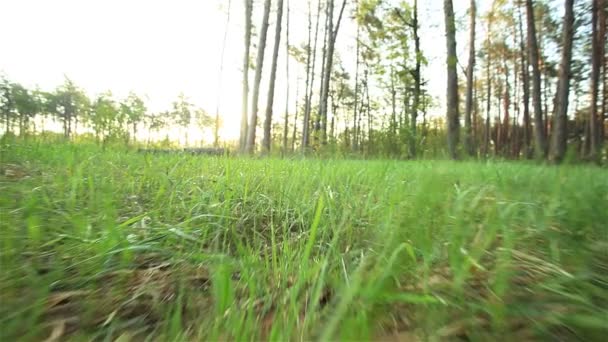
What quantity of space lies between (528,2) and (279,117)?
31.4m

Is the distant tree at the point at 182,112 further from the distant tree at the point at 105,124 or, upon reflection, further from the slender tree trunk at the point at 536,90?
the slender tree trunk at the point at 536,90

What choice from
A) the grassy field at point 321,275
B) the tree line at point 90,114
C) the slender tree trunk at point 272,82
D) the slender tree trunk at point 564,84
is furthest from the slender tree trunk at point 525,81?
the grassy field at point 321,275

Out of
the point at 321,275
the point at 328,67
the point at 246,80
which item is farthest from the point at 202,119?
the point at 321,275

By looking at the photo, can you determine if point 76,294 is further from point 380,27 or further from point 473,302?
point 380,27

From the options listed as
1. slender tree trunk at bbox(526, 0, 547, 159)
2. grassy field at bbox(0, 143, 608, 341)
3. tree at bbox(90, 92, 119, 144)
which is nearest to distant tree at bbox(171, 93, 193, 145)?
tree at bbox(90, 92, 119, 144)

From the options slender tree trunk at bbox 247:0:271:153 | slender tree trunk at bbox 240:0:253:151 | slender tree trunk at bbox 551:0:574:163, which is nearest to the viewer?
slender tree trunk at bbox 551:0:574:163

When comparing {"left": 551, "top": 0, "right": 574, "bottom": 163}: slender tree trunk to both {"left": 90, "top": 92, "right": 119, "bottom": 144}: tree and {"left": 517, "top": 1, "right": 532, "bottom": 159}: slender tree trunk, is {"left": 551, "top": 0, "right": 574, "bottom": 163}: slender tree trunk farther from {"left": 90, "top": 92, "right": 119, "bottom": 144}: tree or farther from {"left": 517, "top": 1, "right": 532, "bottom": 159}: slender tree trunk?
{"left": 517, "top": 1, "right": 532, "bottom": 159}: slender tree trunk

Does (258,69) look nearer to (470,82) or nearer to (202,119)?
(470,82)

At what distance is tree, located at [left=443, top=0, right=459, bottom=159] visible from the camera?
761cm

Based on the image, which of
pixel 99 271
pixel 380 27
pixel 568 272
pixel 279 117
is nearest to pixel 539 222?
pixel 568 272

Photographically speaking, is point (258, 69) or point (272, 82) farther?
point (272, 82)

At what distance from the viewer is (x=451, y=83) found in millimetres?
7996

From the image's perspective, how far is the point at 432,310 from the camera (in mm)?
568

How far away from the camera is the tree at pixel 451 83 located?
25.0 feet
